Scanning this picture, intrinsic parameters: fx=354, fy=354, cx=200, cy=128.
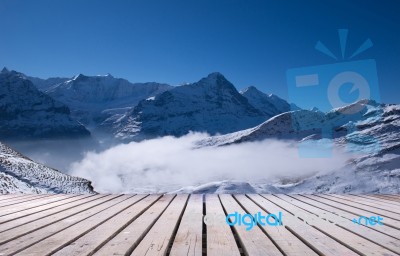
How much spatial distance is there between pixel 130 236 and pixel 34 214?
2.52 m

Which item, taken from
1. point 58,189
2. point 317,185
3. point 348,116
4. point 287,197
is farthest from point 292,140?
point 287,197

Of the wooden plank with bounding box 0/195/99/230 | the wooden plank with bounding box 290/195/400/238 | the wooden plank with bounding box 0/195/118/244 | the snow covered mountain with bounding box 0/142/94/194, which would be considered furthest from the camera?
the snow covered mountain with bounding box 0/142/94/194

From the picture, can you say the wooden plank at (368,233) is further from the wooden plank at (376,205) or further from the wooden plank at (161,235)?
the wooden plank at (161,235)

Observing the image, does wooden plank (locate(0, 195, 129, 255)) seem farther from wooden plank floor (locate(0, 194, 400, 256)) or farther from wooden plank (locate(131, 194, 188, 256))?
wooden plank (locate(131, 194, 188, 256))

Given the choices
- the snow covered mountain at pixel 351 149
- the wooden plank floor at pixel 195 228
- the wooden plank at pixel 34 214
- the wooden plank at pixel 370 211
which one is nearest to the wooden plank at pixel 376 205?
the wooden plank floor at pixel 195 228

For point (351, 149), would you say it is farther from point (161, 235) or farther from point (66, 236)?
point (66, 236)

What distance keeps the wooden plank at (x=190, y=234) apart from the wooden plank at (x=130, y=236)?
1.37 feet

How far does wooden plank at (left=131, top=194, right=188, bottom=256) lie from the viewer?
348 cm

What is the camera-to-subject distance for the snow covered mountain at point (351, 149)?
3203 cm

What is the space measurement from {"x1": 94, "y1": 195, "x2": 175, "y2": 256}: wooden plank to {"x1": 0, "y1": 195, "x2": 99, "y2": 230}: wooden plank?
62.0 inches

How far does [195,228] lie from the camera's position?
454 cm

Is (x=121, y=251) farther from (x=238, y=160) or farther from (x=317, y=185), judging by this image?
(x=238, y=160)

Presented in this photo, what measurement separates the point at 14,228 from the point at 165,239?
2131 millimetres

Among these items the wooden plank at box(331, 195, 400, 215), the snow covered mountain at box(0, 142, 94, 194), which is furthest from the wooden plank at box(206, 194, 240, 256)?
the snow covered mountain at box(0, 142, 94, 194)
